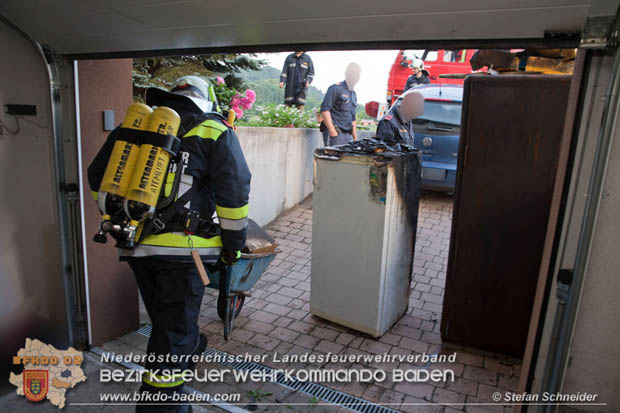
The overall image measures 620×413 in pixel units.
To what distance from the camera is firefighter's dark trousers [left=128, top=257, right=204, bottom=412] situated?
2436 millimetres

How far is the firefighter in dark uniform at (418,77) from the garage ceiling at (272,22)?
7.34 metres

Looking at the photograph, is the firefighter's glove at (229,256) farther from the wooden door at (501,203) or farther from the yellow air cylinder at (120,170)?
the wooden door at (501,203)

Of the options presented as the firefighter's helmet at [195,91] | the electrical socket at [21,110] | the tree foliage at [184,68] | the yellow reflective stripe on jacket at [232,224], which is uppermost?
the tree foliage at [184,68]

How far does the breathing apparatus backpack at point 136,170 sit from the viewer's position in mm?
2182

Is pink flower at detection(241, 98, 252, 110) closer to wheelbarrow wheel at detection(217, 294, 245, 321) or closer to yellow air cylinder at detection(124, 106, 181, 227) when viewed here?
wheelbarrow wheel at detection(217, 294, 245, 321)

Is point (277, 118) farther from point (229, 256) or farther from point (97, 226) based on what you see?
point (229, 256)

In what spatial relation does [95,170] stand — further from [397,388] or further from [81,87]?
[397,388]

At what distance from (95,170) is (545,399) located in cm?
266

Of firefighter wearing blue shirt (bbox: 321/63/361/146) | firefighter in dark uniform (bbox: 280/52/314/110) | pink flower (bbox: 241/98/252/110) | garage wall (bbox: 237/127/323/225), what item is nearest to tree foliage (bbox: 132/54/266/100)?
firefighter in dark uniform (bbox: 280/52/314/110)

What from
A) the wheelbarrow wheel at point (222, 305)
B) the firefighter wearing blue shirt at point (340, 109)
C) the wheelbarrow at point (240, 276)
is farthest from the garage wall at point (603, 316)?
the firefighter wearing blue shirt at point (340, 109)

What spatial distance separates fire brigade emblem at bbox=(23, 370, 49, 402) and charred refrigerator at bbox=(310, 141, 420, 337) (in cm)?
218

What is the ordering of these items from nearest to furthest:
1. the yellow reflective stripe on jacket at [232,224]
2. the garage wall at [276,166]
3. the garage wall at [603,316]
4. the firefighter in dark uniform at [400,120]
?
1. the garage wall at [603,316]
2. the yellow reflective stripe on jacket at [232,224]
3. the firefighter in dark uniform at [400,120]
4. the garage wall at [276,166]

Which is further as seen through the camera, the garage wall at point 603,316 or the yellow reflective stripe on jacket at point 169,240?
the yellow reflective stripe on jacket at point 169,240

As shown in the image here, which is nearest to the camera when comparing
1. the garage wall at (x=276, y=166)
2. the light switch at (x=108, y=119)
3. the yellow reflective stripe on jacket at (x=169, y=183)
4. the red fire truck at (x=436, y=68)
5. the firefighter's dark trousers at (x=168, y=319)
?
the yellow reflective stripe on jacket at (x=169, y=183)
